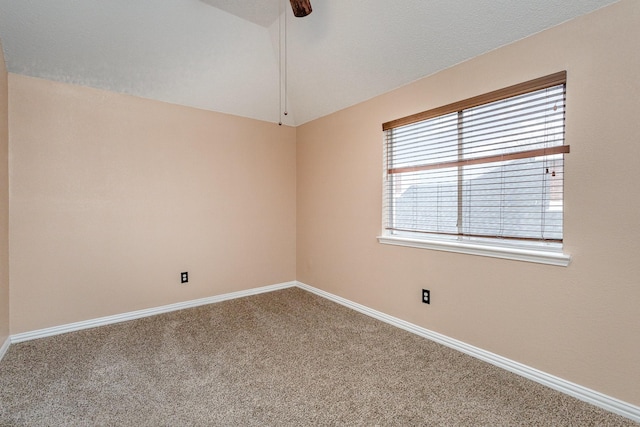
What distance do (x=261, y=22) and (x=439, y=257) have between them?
105 inches

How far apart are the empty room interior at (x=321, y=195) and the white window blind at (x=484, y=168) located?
21 millimetres

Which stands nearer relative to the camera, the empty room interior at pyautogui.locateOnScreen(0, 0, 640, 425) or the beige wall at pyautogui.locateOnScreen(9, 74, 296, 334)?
the empty room interior at pyautogui.locateOnScreen(0, 0, 640, 425)

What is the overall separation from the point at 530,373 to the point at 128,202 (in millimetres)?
3578

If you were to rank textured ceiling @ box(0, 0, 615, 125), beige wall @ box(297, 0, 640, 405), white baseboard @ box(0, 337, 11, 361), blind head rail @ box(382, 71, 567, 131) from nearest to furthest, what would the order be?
beige wall @ box(297, 0, 640, 405) → blind head rail @ box(382, 71, 567, 131) → textured ceiling @ box(0, 0, 615, 125) → white baseboard @ box(0, 337, 11, 361)

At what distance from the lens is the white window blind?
1.86 m

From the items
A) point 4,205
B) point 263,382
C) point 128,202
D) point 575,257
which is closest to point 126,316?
point 128,202

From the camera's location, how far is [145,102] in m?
2.94

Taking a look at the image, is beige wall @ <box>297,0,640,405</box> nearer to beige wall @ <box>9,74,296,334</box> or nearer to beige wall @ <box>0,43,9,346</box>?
beige wall @ <box>9,74,296,334</box>

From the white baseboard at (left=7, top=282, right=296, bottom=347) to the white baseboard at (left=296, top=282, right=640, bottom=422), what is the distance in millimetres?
1647

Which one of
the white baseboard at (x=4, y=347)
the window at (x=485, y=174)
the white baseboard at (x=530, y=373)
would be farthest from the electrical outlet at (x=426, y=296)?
the white baseboard at (x=4, y=347)

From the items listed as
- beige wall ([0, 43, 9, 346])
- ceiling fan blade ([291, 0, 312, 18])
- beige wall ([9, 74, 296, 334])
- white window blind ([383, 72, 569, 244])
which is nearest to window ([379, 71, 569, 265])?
white window blind ([383, 72, 569, 244])

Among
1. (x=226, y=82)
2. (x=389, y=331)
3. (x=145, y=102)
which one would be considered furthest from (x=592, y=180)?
(x=145, y=102)

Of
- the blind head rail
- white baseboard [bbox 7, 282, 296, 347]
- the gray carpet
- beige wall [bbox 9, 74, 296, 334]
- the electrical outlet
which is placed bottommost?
the gray carpet

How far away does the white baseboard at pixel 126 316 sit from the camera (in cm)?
249
